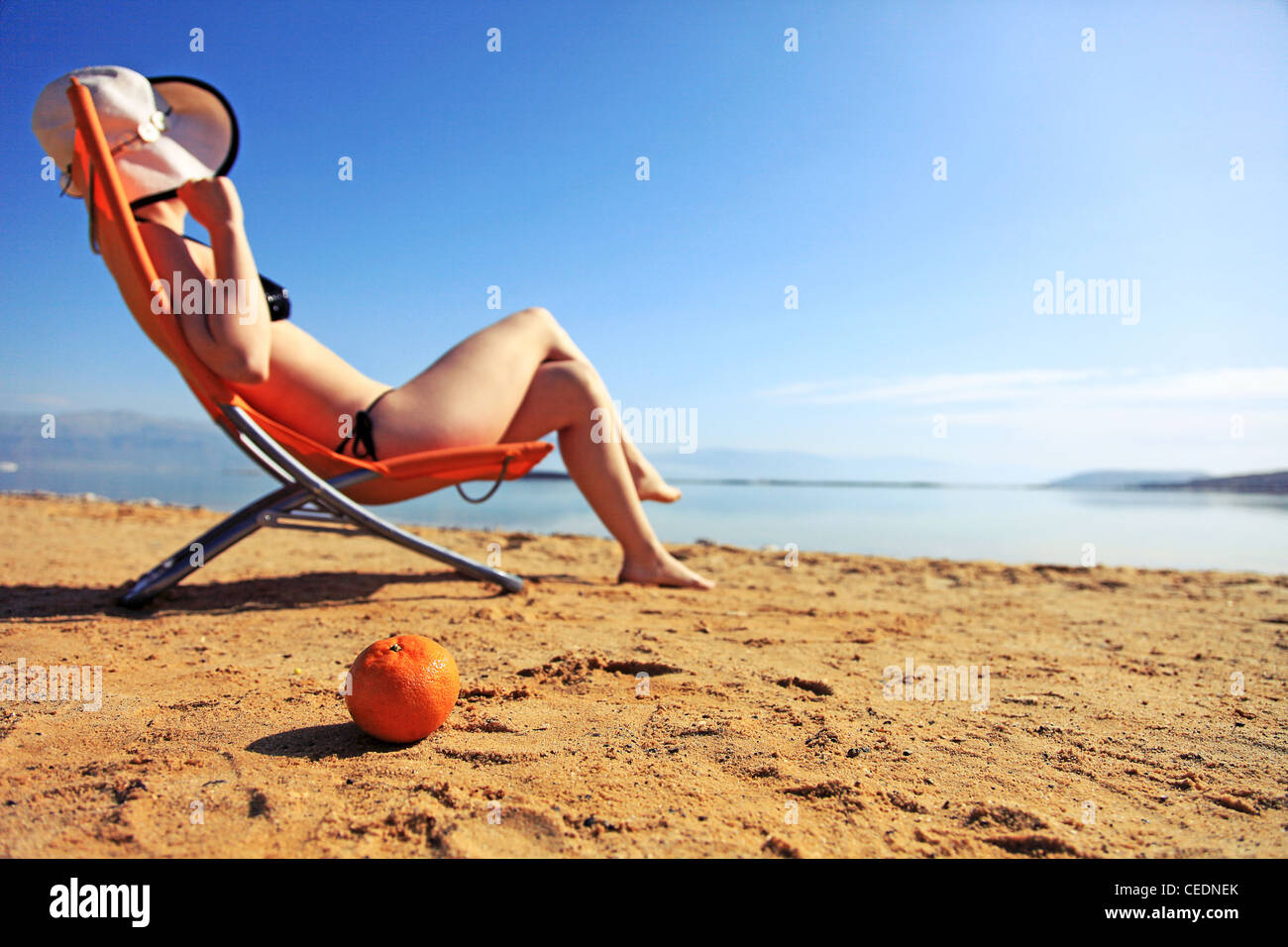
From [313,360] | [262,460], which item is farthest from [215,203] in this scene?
[262,460]

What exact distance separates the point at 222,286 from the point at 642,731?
231 cm

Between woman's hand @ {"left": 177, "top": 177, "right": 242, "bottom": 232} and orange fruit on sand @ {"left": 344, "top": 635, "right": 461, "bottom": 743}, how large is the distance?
1979 millimetres

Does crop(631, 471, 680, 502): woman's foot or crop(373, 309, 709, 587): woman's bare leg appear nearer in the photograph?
crop(373, 309, 709, 587): woman's bare leg

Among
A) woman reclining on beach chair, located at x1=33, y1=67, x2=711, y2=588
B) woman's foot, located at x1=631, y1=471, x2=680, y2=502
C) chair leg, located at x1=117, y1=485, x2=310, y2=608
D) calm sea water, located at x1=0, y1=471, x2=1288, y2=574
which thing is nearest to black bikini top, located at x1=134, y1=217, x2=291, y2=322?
woman reclining on beach chair, located at x1=33, y1=67, x2=711, y2=588

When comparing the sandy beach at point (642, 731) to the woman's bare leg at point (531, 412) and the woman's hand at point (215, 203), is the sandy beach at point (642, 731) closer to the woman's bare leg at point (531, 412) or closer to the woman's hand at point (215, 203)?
Answer: the woman's bare leg at point (531, 412)

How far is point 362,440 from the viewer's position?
10.5 ft

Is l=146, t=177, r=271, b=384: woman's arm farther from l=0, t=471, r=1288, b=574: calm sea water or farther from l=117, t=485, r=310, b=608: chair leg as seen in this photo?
l=0, t=471, r=1288, b=574: calm sea water

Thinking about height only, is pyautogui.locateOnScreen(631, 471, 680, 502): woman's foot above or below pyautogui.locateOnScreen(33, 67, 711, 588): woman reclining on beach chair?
below

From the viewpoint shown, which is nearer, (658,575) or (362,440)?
(362,440)

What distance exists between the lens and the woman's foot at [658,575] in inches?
153

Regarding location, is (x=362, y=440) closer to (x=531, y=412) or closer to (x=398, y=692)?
(x=531, y=412)

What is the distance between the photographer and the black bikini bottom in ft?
10.4

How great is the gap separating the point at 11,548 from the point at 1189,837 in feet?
20.6

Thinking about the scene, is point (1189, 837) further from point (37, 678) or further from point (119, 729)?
point (37, 678)
